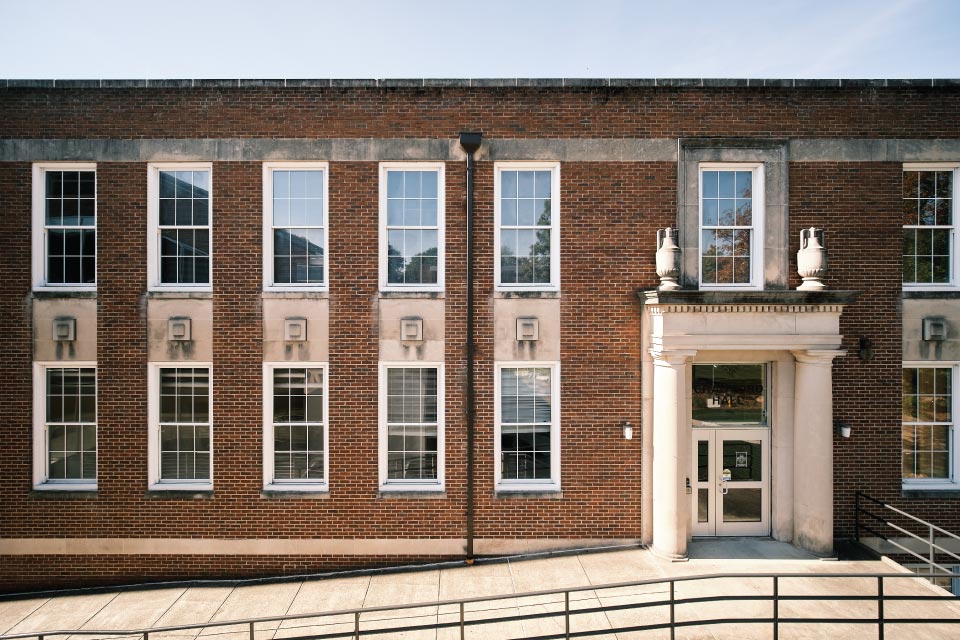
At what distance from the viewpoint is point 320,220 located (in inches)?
379

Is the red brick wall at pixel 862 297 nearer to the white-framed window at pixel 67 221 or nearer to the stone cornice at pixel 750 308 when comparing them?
the stone cornice at pixel 750 308

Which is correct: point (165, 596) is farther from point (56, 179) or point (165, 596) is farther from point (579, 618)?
point (56, 179)

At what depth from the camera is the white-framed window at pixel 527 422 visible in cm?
950

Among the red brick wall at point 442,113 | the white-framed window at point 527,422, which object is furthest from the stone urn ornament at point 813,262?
the white-framed window at point 527,422

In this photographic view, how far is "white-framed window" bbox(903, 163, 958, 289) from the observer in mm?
9602

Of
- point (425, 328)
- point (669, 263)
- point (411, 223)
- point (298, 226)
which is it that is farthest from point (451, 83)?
point (669, 263)

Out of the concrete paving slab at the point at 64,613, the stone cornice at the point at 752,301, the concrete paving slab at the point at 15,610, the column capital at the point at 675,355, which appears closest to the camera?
the concrete paving slab at the point at 64,613

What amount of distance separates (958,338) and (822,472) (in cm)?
380

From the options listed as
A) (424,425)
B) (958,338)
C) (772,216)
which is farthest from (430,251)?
(958,338)

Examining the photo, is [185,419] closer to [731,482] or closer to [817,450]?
[731,482]

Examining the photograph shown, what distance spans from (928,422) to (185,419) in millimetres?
13686

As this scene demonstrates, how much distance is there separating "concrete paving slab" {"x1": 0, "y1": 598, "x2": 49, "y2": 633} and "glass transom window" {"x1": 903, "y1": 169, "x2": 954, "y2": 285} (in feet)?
53.5

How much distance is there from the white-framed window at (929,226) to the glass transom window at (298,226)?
10.8 m

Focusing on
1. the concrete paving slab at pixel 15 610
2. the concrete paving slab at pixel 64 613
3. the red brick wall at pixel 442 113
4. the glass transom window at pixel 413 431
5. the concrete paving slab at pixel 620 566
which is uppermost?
the red brick wall at pixel 442 113
